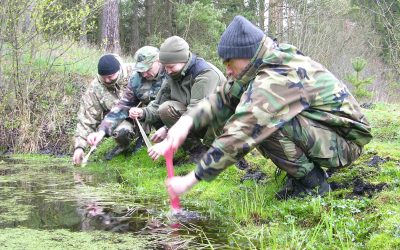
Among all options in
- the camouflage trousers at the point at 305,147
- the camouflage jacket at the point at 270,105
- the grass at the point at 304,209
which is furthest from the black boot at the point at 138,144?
the camouflage trousers at the point at 305,147

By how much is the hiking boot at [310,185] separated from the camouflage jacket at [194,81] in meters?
1.49

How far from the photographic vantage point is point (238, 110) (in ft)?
9.04

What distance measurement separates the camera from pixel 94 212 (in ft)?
12.4

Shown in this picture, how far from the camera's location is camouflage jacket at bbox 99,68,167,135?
5621 millimetres

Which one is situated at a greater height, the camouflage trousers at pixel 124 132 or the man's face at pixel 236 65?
the man's face at pixel 236 65

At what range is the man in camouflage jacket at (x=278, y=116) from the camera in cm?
271

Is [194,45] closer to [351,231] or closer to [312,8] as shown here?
[312,8]

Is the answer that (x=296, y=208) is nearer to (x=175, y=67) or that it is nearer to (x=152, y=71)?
(x=175, y=67)

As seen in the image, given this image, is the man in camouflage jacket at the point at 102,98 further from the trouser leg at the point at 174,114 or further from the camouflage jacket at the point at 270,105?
the camouflage jacket at the point at 270,105

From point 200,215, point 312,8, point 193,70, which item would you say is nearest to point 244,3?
point 312,8

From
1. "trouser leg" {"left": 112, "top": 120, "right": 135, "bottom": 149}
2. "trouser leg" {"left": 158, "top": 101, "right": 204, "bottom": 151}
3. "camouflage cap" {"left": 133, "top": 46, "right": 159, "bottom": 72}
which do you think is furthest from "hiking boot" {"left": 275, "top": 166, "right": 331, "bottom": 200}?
"trouser leg" {"left": 112, "top": 120, "right": 135, "bottom": 149}

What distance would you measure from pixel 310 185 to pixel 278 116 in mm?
753

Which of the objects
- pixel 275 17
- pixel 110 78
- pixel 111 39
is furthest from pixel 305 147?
pixel 275 17

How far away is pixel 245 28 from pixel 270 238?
1230 millimetres
